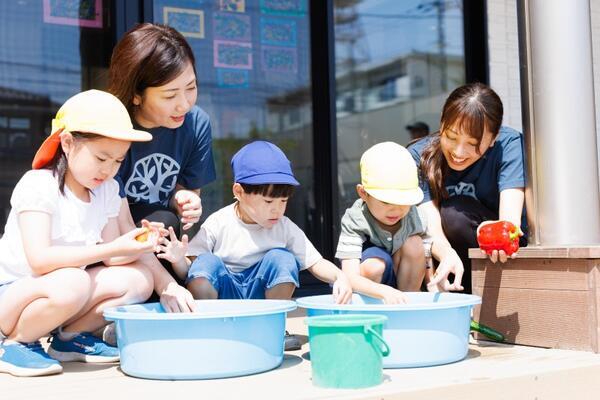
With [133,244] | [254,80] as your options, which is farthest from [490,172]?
[254,80]

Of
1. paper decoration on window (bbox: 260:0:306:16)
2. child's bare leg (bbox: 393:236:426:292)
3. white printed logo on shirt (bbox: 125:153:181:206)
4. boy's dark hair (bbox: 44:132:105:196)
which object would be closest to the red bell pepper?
child's bare leg (bbox: 393:236:426:292)

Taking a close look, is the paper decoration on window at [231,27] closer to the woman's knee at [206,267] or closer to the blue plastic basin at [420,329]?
the woman's knee at [206,267]

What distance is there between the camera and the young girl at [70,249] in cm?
211

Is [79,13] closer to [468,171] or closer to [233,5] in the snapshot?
[233,5]

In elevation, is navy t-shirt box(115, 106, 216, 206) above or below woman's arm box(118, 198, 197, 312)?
above

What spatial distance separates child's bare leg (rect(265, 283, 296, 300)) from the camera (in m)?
2.66

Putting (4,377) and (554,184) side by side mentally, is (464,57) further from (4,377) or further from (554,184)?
(4,377)

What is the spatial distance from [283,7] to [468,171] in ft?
6.92

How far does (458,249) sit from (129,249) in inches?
57.6

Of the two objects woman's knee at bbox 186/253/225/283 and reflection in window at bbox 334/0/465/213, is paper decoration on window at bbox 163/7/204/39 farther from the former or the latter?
woman's knee at bbox 186/253/225/283

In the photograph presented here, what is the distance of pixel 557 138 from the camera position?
2.61 metres

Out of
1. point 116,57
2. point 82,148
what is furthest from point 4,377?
point 116,57

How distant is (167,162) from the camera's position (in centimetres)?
288

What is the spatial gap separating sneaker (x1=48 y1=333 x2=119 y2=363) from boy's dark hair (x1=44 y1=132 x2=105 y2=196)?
1.43 feet
